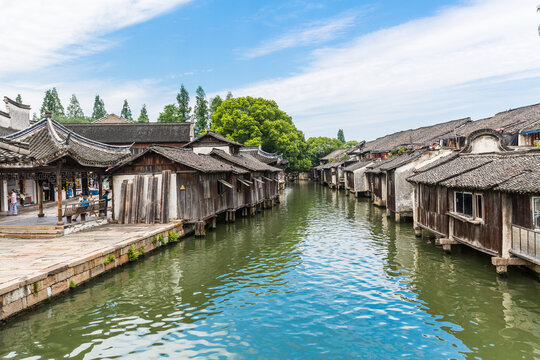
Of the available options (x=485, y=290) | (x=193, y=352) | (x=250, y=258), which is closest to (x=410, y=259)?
(x=485, y=290)

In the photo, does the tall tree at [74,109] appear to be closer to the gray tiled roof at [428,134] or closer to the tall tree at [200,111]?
the tall tree at [200,111]

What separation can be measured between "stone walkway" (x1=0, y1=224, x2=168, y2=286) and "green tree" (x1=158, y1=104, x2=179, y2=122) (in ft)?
211

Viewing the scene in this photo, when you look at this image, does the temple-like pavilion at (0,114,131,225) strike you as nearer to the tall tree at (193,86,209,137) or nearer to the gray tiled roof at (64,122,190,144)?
the gray tiled roof at (64,122,190,144)

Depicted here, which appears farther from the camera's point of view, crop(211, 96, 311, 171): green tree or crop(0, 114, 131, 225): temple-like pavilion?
crop(211, 96, 311, 171): green tree

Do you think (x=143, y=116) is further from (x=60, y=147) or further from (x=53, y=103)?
(x=60, y=147)

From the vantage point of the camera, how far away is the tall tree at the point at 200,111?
8056 centimetres

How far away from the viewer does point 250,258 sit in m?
17.4

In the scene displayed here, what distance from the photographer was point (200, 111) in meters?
81.3

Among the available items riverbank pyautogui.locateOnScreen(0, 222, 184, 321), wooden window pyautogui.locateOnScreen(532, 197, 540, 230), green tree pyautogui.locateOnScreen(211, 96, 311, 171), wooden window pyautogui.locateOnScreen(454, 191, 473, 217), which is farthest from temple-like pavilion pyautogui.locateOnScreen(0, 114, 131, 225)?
green tree pyautogui.locateOnScreen(211, 96, 311, 171)

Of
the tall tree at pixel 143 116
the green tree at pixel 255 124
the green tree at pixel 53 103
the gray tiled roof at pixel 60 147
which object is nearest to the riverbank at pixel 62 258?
the gray tiled roof at pixel 60 147

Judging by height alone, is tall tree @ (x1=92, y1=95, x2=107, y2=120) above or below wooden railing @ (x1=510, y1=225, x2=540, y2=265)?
above

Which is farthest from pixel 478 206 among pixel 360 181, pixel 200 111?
pixel 200 111

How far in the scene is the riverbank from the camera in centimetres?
1037

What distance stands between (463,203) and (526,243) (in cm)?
362
